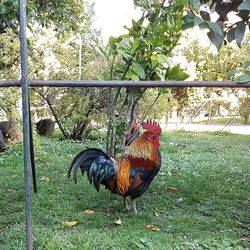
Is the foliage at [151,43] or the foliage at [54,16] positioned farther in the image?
the foliage at [54,16]

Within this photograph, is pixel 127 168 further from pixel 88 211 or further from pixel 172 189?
pixel 172 189

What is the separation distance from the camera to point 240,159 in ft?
21.8

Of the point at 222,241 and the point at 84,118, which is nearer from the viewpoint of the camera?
the point at 222,241

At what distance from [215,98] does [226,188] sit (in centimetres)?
1123

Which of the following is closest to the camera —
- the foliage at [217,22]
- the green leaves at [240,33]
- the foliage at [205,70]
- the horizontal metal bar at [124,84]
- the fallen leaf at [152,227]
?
the horizontal metal bar at [124,84]

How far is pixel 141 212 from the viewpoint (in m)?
3.31

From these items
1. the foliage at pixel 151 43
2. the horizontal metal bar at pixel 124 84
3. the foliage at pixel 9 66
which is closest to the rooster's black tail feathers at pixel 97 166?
the foliage at pixel 151 43

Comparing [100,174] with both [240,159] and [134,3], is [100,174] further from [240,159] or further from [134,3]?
[240,159]

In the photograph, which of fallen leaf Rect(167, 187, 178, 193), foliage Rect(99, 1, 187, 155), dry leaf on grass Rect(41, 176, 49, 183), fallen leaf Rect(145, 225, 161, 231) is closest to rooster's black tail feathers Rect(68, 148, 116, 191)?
fallen leaf Rect(145, 225, 161, 231)

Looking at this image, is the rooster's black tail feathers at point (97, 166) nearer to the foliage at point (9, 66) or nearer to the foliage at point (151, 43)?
the foliage at point (151, 43)

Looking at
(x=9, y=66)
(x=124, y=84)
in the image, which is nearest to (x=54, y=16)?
(x=9, y=66)

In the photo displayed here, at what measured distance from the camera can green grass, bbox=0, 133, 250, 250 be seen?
2.53 metres

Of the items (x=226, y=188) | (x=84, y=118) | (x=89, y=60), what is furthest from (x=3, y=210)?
(x=89, y=60)

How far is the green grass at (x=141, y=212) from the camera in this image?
99.5 inches
